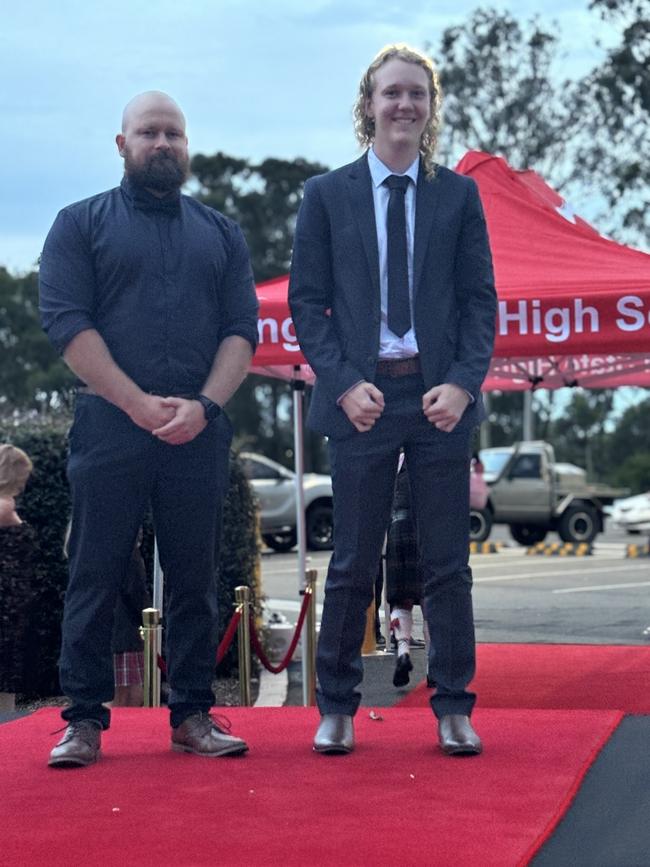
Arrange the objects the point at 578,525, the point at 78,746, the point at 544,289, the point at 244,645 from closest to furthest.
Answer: the point at 78,746 → the point at 244,645 → the point at 544,289 → the point at 578,525

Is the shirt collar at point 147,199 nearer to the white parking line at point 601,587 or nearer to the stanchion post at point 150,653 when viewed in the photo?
the stanchion post at point 150,653

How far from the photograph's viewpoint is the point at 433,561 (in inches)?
167

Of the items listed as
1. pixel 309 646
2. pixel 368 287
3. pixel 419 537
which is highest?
pixel 368 287

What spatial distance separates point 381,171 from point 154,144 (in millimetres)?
658

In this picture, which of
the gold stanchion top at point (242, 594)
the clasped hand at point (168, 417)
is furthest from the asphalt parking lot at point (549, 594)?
the clasped hand at point (168, 417)

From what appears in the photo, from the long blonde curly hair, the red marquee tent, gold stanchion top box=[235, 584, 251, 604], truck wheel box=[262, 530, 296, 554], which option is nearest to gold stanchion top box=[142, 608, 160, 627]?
gold stanchion top box=[235, 584, 251, 604]

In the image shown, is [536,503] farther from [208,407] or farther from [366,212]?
[208,407]

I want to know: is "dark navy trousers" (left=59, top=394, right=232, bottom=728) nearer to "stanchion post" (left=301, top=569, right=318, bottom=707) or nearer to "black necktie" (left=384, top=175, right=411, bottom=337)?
"black necktie" (left=384, top=175, right=411, bottom=337)

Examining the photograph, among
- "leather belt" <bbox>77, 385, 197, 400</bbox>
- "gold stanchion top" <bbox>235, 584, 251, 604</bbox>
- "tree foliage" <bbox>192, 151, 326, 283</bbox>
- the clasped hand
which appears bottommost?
"gold stanchion top" <bbox>235, 584, 251, 604</bbox>

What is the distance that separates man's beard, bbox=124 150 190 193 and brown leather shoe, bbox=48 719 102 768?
1.52 metres

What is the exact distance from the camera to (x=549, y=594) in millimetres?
14461

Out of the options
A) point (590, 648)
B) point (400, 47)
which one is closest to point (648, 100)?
point (590, 648)

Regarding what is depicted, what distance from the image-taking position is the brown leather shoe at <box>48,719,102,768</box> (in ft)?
13.2

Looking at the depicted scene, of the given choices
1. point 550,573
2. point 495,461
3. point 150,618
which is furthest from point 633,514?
point 150,618
